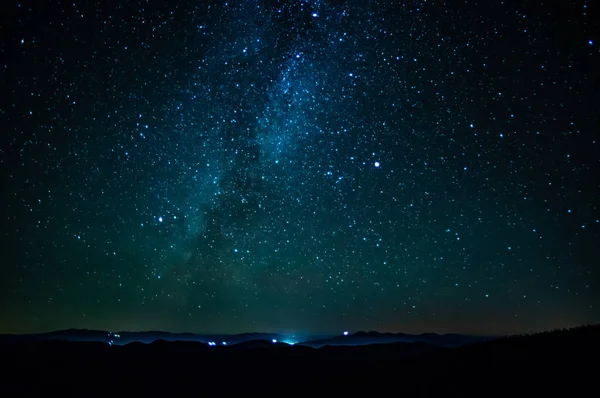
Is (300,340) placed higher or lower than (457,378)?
lower

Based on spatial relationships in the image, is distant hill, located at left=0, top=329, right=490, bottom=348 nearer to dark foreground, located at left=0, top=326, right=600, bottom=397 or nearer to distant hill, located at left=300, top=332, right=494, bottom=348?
distant hill, located at left=300, top=332, right=494, bottom=348

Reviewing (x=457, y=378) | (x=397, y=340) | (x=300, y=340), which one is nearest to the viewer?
(x=457, y=378)

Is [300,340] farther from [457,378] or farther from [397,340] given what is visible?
[457,378]

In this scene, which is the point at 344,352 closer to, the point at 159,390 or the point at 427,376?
the point at 159,390

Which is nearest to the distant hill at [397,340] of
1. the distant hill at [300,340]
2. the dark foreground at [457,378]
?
the distant hill at [300,340]

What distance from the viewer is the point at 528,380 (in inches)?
264

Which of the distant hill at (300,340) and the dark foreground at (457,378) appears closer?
the dark foreground at (457,378)

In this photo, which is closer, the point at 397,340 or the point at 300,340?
the point at 397,340

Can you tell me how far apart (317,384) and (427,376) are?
3.88 metres

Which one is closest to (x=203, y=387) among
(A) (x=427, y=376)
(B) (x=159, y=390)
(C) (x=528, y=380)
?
(B) (x=159, y=390)

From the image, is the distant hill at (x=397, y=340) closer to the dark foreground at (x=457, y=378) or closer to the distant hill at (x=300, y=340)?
the distant hill at (x=300, y=340)

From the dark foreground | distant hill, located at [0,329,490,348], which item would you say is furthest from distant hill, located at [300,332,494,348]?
the dark foreground

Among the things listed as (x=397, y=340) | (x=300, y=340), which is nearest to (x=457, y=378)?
(x=397, y=340)

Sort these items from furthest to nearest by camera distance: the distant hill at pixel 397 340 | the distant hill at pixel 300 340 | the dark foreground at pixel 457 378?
the distant hill at pixel 300 340, the distant hill at pixel 397 340, the dark foreground at pixel 457 378
